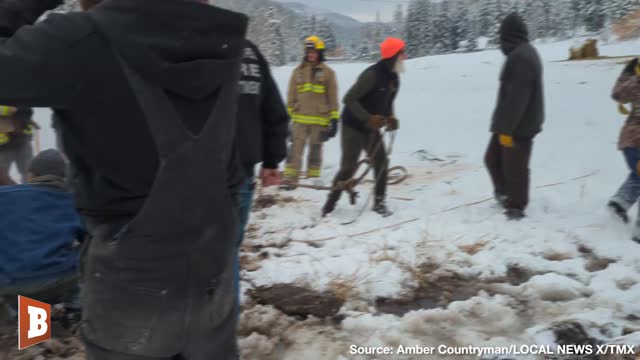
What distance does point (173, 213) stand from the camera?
154cm

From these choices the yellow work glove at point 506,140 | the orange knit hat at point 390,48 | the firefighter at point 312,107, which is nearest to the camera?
the yellow work glove at point 506,140

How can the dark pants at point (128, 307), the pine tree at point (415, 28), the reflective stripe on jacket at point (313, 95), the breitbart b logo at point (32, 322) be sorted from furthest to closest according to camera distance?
the pine tree at point (415, 28), the reflective stripe on jacket at point (313, 95), the breitbart b logo at point (32, 322), the dark pants at point (128, 307)

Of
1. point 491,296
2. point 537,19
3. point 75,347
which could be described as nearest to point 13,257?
point 75,347

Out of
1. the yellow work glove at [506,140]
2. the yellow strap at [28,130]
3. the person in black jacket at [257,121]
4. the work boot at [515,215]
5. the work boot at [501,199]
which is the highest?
the person in black jacket at [257,121]

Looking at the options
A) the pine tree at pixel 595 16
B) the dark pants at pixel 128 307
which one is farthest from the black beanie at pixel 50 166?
the pine tree at pixel 595 16

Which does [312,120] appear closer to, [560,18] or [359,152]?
[359,152]

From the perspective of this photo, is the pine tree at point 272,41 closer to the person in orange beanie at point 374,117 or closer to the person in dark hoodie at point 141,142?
the person in orange beanie at point 374,117

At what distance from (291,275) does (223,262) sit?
2310mm

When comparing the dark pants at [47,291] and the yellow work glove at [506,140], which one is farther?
the yellow work glove at [506,140]

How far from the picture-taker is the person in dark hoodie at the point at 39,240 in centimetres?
309

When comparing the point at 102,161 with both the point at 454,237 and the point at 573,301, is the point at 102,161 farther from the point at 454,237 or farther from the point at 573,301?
the point at 454,237

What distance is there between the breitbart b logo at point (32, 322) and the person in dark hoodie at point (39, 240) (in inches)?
6.8

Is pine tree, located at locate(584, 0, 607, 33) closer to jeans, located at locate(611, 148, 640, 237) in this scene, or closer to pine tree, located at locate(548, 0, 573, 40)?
pine tree, located at locate(548, 0, 573, 40)

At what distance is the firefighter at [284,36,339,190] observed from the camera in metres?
7.77
